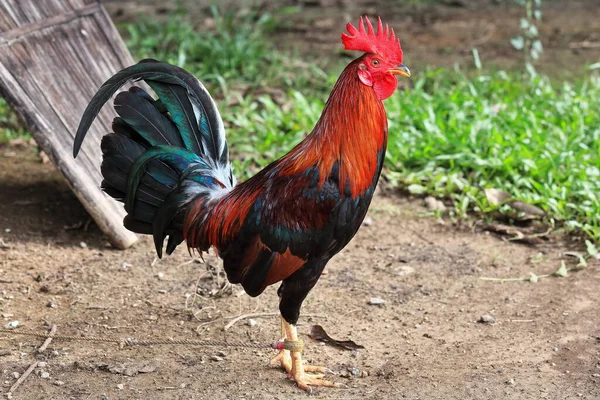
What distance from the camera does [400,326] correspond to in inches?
179

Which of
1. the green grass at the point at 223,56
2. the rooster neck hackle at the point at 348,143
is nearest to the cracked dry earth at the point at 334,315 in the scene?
the rooster neck hackle at the point at 348,143

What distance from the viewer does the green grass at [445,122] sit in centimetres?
594

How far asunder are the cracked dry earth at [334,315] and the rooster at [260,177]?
1.35ft

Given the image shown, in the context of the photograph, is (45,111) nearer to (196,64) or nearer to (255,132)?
(255,132)

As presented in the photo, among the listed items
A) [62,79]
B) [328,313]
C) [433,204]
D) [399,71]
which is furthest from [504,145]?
[62,79]

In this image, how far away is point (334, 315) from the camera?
4656 mm

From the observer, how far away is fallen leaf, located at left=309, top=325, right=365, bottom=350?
425 centimetres

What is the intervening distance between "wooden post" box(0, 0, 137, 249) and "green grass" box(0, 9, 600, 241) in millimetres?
1370

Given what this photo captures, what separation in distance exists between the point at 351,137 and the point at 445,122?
3.27 m

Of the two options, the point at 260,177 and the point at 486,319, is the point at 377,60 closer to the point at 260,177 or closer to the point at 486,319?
the point at 260,177

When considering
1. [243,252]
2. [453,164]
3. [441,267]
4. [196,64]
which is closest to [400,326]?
[441,267]

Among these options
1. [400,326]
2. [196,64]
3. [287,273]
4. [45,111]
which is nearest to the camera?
[287,273]

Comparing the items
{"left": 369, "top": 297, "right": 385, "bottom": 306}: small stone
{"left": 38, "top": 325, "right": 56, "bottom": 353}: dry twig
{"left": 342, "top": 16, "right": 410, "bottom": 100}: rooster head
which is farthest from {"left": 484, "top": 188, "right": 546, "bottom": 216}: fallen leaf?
{"left": 38, "top": 325, "right": 56, "bottom": 353}: dry twig

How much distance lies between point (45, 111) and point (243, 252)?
6.49 ft
